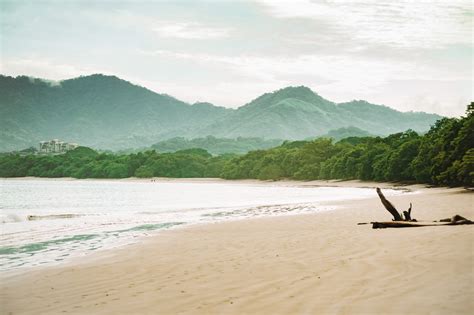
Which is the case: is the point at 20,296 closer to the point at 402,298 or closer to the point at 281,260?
the point at 281,260

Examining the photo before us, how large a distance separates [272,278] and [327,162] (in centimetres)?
10034

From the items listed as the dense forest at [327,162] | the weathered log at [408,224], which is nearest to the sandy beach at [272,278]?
the weathered log at [408,224]

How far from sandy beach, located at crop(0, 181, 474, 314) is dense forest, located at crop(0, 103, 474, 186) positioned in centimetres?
2726

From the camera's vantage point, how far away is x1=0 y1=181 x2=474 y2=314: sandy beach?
737 cm

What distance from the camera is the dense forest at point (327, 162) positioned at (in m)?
45.6

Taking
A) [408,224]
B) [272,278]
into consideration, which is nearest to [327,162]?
[408,224]

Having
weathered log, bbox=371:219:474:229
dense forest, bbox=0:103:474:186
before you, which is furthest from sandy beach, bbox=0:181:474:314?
dense forest, bbox=0:103:474:186

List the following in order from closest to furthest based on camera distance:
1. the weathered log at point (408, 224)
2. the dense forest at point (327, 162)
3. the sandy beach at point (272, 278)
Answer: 1. the sandy beach at point (272, 278)
2. the weathered log at point (408, 224)
3. the dense forest at point (327, 162)

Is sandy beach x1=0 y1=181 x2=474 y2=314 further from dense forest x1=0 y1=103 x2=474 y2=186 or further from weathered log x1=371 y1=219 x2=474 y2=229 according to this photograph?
dense forest x1=0 y1=103 x2=474 y2=186

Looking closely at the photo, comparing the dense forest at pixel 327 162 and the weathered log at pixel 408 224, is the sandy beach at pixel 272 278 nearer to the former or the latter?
the weathered log at pixel 408 224

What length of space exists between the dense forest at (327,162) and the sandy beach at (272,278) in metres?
27.3

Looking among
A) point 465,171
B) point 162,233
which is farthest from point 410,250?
point 465,171

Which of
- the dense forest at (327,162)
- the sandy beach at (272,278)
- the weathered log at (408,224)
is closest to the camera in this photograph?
the sandy beach at (272,278)

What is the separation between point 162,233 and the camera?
66.8ft
